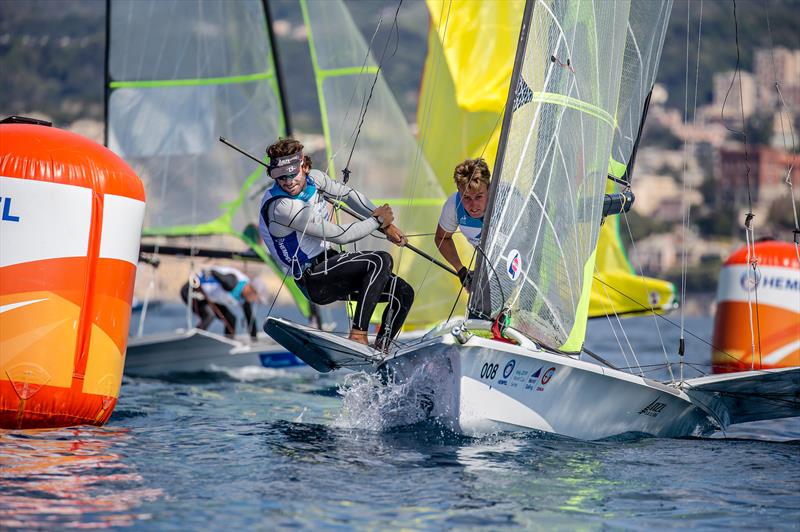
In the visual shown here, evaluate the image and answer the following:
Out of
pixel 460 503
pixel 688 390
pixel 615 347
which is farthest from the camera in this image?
pixel 615 347

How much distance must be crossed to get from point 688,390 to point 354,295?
2.18 meters

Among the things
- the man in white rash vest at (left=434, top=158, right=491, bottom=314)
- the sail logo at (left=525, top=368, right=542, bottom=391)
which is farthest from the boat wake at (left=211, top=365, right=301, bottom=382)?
the sail logo at (left=525, top=368, right=542, bottom=391)

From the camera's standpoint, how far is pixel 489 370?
6.45 meters

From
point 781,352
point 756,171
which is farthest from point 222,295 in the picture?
point 756,171

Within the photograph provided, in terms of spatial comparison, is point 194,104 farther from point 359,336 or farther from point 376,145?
point 359,336

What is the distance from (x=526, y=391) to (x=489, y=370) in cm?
35

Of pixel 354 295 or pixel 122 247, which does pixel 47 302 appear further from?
pixel 354 295

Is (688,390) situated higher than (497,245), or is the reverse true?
(497,245)

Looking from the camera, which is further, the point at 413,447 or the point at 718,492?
the point at 413,447

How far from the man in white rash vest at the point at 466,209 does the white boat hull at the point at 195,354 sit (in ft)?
16.4

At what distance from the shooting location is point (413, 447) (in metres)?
6.63

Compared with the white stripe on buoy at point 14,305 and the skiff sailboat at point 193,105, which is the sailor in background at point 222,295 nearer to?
the skiff sailboat at point 193,105

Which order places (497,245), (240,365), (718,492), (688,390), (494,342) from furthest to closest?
(240,365), (688,390), (497,245), (494,342), (718,492)

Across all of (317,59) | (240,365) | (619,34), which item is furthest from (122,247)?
(317,59)
